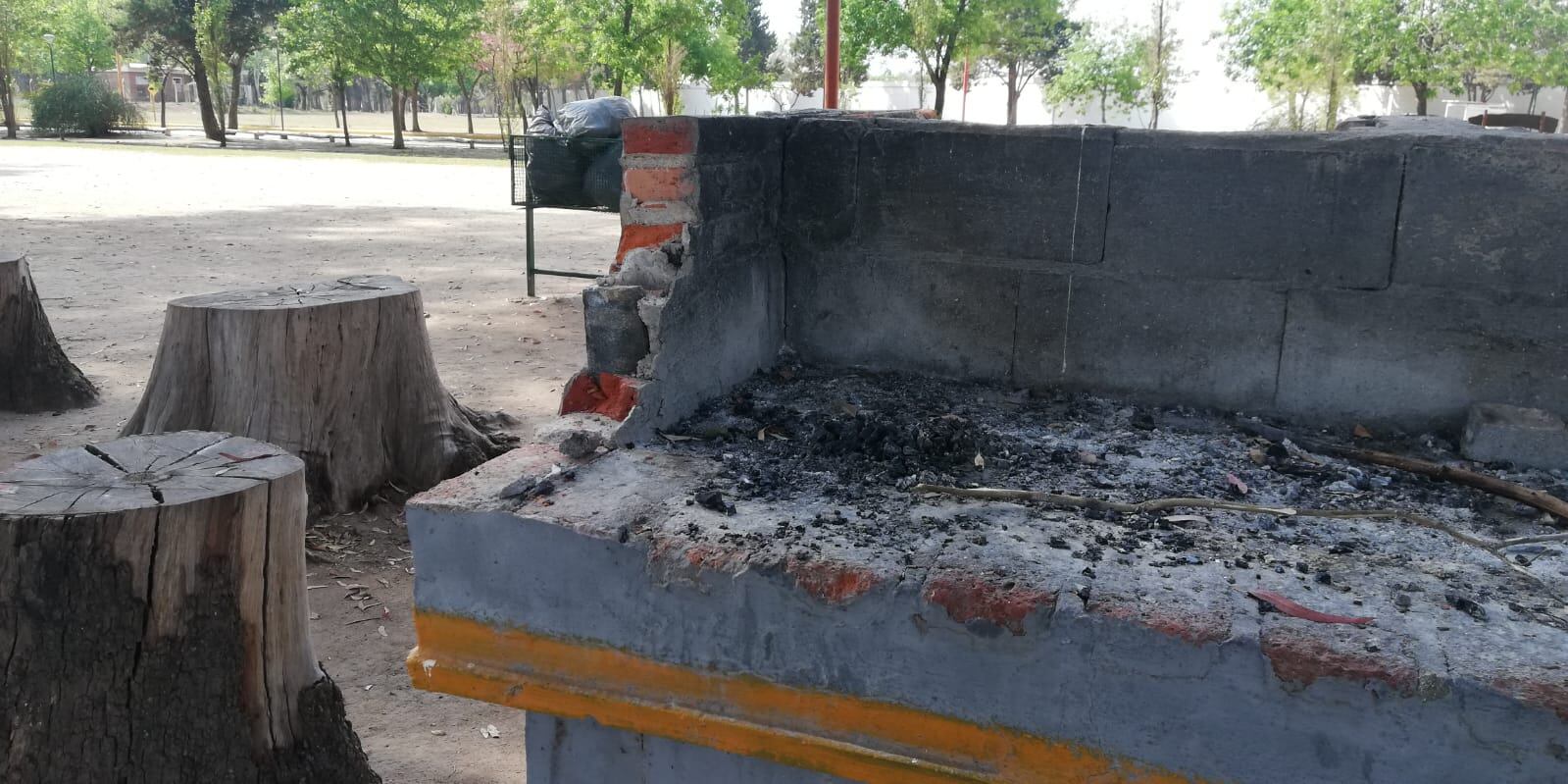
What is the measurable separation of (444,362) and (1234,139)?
17.1 feet

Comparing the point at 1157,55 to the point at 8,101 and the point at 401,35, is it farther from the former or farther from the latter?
the point at 8,101

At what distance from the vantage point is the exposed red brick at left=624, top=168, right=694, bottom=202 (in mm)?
3215

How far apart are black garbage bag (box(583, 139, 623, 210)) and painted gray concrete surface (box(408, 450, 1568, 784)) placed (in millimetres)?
5561

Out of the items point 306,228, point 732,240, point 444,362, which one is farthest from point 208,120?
point 732,240

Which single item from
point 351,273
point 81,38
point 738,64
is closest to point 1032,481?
point 351,273

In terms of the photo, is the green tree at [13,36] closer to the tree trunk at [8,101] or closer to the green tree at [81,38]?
the tree trunk at [8,101]

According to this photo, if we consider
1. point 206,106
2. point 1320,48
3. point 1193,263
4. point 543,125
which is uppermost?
point 1320,48

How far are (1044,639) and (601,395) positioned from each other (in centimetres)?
160

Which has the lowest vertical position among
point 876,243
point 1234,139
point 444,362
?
point 444,362

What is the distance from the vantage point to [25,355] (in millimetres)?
5730

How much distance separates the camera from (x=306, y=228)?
1254 cm

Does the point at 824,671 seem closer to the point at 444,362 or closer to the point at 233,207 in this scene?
the point at 444,362

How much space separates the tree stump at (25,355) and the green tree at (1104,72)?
104ft

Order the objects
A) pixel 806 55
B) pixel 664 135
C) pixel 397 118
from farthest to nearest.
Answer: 1. pixel 806 55
2. pixel 397 118
3. pixel 664 135
